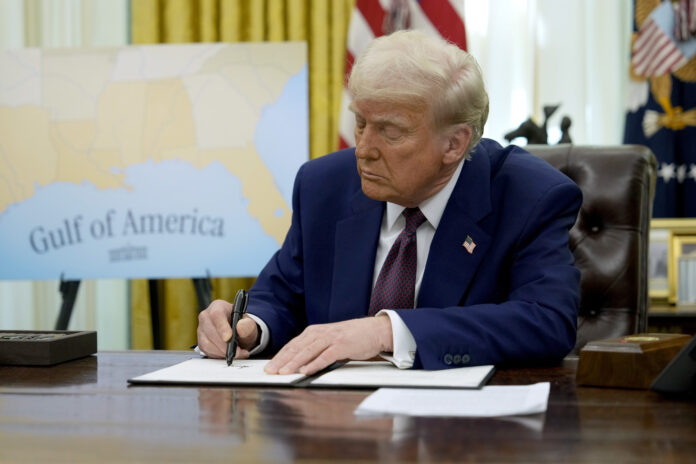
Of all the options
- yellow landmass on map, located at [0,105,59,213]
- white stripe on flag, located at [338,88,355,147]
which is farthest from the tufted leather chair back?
yellow landmass on map, located at [0,105,59,213]

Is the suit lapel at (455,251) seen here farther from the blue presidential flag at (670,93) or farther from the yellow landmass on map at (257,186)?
the blue presidential flag at (670,93)

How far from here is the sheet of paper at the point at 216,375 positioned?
4.02 feet

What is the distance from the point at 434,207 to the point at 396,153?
0.46 feet

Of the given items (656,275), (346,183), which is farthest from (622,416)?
(656,275)

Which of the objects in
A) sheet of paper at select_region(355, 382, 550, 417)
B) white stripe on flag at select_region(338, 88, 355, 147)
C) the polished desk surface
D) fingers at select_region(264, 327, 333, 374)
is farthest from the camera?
white stripe on flag at select_region(338, 88, 355, 147)

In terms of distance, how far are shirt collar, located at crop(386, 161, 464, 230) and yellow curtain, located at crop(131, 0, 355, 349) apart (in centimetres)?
205

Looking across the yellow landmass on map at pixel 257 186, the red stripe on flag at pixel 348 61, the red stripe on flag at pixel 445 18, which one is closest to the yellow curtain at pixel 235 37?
the red stripe on flag at pixel 348 61

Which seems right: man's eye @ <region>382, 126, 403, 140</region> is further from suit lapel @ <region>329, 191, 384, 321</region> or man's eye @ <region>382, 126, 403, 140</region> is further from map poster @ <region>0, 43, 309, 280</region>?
map poster @ <region>0, 43, 309, 280</region>

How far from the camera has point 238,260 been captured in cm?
344

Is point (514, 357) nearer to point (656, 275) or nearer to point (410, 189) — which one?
point (410, 189)

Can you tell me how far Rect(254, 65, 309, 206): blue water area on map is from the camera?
11.3ft

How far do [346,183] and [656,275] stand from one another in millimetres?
1787

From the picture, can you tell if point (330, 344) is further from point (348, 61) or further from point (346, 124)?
point (348, 61)

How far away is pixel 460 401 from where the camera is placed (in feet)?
3.40
